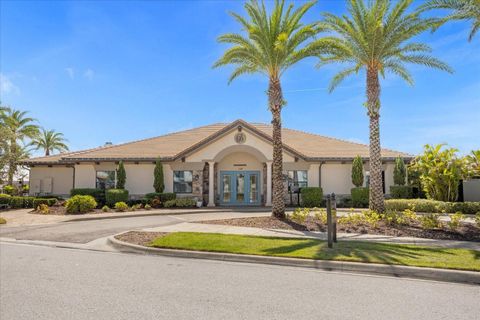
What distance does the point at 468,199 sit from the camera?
67.2ft

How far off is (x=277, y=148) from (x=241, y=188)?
33.0 ft

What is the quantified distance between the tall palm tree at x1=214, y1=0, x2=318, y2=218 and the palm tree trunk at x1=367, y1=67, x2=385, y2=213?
3.35 metres

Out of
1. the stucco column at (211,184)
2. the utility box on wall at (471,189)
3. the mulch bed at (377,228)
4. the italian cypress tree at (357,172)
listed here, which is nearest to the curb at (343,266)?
the mulch bed at (377,228)

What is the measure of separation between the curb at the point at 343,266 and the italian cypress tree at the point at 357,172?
1772 cm

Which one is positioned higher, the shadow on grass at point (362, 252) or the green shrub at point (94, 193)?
the green shrub at point (94, 193)

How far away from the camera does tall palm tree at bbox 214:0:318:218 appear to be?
15859mm

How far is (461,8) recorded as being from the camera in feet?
45.4

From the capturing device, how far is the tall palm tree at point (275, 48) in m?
15.9

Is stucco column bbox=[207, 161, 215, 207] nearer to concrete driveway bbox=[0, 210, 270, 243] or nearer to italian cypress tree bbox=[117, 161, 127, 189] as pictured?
italian cypress tree bbox=[117, 161, 127, 189]

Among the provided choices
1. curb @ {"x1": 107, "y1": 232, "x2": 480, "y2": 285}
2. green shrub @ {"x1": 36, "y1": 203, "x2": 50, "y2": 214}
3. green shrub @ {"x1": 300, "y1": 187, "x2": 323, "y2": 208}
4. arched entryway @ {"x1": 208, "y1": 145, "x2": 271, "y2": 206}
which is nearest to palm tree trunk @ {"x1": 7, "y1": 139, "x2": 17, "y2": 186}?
green shrub @ {"x1": 36, "y1": 203, "x2": 50, "y2": 214}

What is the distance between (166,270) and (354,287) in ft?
13.4

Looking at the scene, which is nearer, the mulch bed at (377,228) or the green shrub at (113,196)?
the mulch bed at (377,228)

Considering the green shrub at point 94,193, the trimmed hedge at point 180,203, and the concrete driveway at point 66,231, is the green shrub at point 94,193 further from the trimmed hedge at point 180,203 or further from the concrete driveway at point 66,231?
the concrete driveway at point 66,231

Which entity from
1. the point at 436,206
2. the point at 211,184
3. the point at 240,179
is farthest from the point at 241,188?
the point at 436,206
